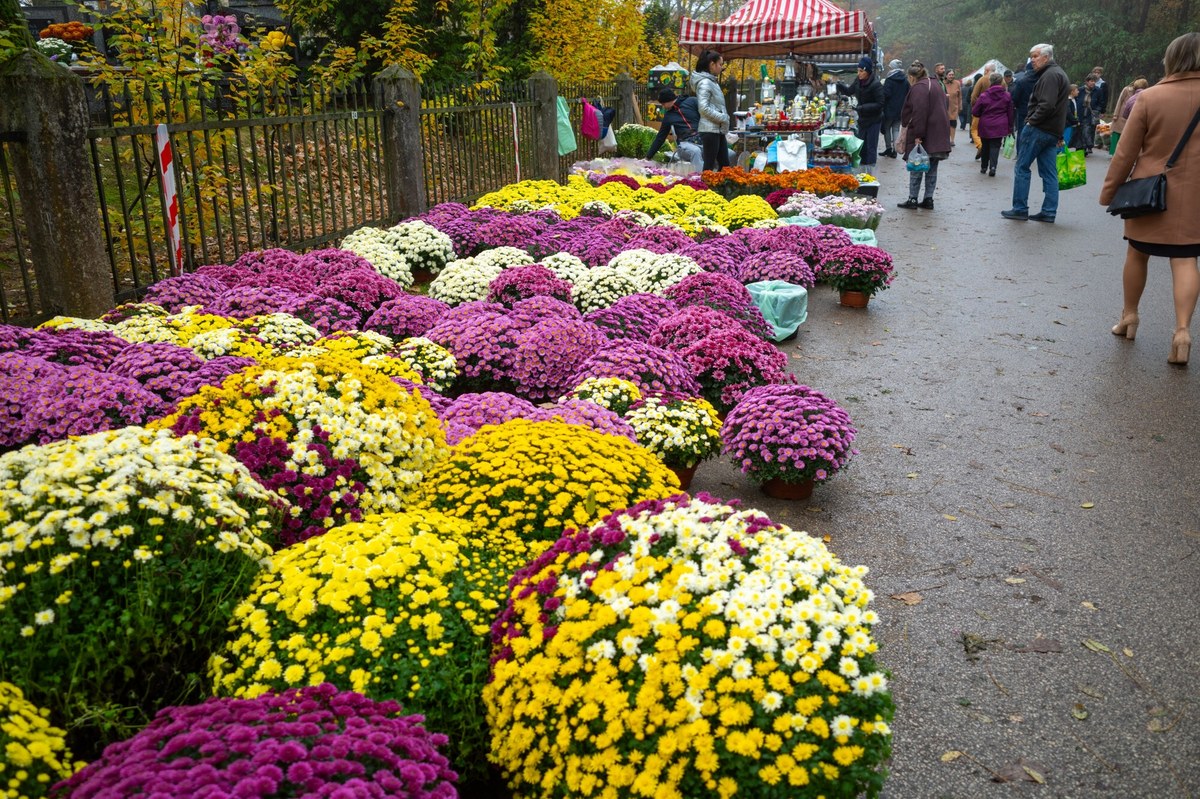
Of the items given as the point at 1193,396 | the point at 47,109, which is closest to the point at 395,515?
the point at 47,109

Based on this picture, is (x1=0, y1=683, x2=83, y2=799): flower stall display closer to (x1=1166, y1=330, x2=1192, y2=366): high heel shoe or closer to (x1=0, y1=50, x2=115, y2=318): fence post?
(x1=0, y1=50, x2=115, y2=318): fence post

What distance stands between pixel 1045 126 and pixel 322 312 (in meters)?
10.9

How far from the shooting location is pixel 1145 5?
46219 millimetres

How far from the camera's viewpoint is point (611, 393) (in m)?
4.93

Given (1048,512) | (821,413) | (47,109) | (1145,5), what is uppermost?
(1145,5)

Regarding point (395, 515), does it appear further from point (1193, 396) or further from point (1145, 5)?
point (1145, 5)

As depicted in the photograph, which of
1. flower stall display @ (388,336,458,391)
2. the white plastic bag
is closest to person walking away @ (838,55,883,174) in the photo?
the white plastic bag

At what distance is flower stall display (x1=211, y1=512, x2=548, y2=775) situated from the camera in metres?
2.36

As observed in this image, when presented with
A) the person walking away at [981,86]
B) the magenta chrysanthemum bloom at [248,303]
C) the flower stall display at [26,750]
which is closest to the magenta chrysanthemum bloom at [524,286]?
the magenta chrysanthemum bloom at [248,303]

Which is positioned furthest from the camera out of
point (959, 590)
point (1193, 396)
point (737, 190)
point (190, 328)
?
point (737, 190)

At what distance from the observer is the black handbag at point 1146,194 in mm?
6484

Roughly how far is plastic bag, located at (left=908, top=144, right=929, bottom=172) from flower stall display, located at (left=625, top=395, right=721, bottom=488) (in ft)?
37.5

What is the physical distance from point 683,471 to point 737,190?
10.2 m

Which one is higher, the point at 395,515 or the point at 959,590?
the point at 395,515
